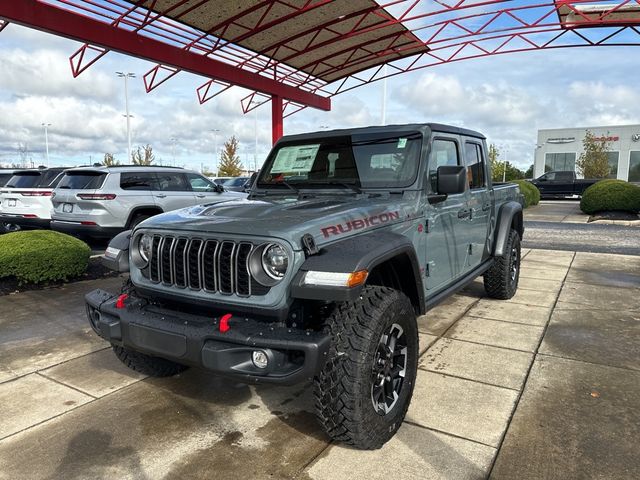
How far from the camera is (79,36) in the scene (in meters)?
11.1

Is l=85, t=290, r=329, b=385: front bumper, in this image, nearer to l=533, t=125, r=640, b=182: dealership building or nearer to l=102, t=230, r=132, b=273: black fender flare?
l=102, t=230, r=132, b=273: black fender flare

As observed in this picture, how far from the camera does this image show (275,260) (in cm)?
257

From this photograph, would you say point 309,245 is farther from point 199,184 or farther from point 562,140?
point 562,140

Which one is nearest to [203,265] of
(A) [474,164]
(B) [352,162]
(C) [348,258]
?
(C) [348,258]

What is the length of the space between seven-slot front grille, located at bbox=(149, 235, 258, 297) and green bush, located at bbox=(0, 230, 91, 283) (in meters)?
4.21

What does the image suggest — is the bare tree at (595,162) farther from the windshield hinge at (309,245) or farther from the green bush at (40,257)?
the windshield hinge at (309,245)

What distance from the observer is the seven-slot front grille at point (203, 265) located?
8.59ft

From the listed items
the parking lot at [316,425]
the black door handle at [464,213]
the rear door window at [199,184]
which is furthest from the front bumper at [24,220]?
the black door handle at [464,213]

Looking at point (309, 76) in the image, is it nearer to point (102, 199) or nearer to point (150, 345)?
point (102, 199)

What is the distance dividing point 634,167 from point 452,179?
53708 millimetres

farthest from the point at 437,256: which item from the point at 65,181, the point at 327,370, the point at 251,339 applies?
the point at 65,181

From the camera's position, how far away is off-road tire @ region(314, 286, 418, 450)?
8.09ft

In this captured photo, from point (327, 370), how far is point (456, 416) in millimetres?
1115

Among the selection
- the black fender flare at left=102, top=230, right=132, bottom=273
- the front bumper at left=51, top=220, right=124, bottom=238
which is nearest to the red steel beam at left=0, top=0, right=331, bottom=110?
the front bumper at left=51, top=220, right=124, bottom=238
